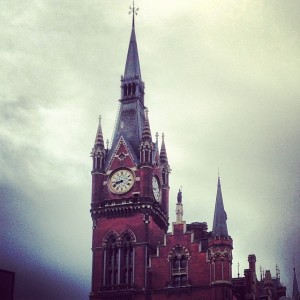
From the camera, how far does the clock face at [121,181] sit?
97.2 m

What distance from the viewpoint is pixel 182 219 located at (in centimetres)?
9381

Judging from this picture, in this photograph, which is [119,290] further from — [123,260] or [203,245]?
[203,245]

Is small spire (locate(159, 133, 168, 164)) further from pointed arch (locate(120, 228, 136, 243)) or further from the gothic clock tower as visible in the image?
pointed arch (locate(120, 228, 136, 243))

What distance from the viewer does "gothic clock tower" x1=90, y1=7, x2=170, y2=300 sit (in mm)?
93250

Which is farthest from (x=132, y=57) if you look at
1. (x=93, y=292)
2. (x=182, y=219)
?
(x=93, y=292)

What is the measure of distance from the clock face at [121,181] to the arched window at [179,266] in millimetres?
10328

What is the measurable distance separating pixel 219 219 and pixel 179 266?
6987 mm

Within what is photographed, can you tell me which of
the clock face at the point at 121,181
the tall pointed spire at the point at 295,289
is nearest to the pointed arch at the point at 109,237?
the clock face at the point at 121,181

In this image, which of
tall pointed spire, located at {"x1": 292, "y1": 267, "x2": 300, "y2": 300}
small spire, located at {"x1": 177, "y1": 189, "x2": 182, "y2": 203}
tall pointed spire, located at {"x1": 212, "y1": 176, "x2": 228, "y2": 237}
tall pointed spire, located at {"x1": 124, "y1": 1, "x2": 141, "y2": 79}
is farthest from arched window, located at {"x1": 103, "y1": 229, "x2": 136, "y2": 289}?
tall pointed spire, located at {"x1": 292, "y1": 267, "x2": 300, "y2": 300}

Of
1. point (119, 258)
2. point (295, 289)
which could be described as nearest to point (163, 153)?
point (119, 258)

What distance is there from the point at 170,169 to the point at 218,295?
22.7m

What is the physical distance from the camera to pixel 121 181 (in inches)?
3858

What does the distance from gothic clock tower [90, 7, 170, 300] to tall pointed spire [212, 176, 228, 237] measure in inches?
331

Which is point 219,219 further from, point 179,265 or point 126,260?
point 126,260
